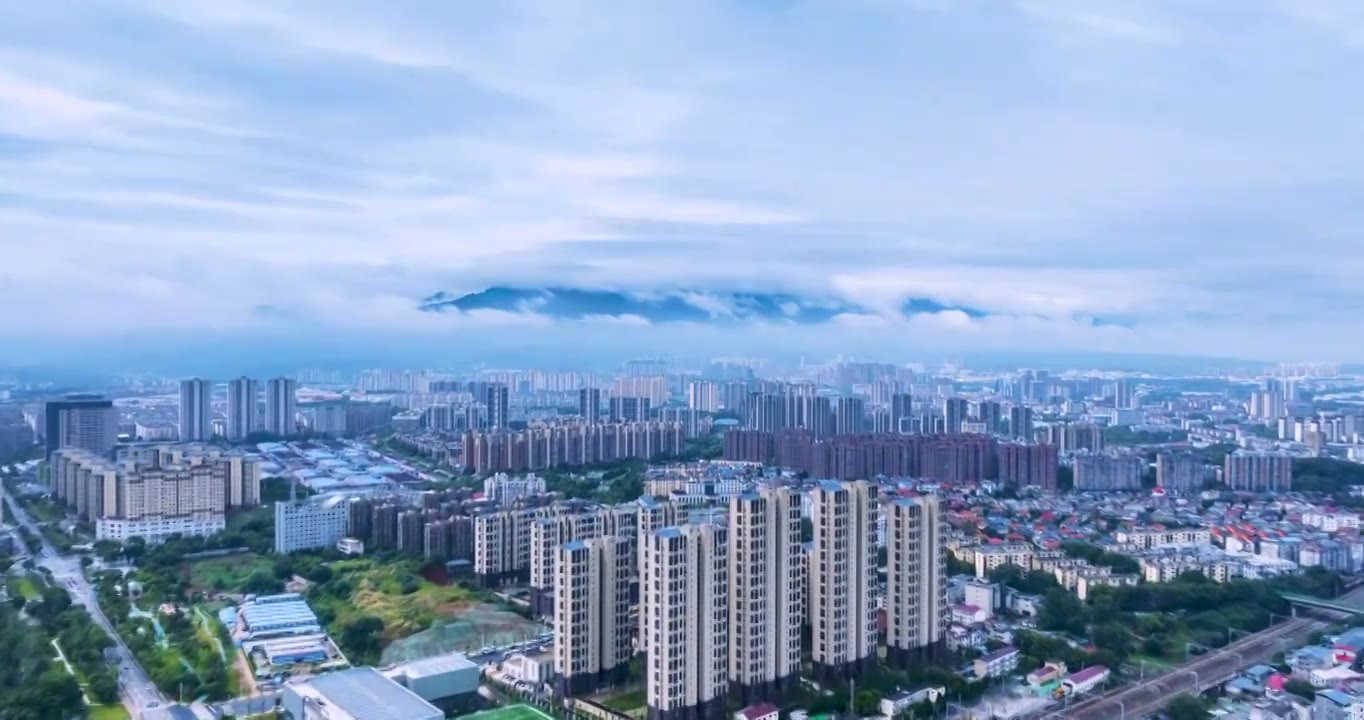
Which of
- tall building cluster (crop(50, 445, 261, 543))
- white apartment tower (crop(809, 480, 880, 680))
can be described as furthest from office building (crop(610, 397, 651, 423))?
white apartment tower (crop(809, 480, 880, 680))

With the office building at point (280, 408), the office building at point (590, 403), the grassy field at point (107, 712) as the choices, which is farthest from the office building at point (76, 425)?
the grassy field at point (107, 712)

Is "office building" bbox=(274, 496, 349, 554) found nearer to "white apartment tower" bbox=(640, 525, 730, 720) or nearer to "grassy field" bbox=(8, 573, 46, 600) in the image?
"grassy field" bbox=(8, 573, 46, 600)

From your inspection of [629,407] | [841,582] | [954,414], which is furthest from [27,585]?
[954,414]

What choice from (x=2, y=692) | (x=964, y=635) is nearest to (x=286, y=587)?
(x=2, y=692)

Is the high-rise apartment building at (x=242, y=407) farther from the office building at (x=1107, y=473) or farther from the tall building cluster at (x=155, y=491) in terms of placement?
the office building at (x=1107, y=473)

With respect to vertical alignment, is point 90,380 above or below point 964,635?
above

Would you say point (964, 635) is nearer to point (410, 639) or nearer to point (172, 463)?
point (410, 639)
